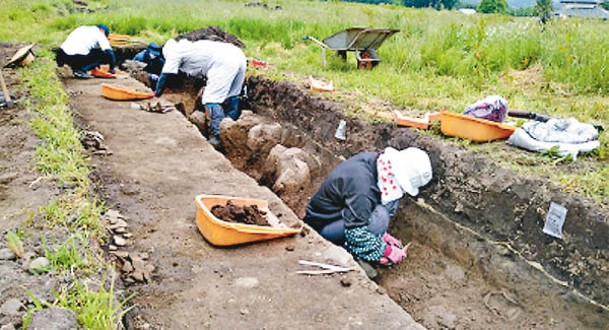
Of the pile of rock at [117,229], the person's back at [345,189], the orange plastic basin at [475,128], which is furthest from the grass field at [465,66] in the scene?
the pile of rock at [117,229]

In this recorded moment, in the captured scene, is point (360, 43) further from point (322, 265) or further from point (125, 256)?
point (125, 256)

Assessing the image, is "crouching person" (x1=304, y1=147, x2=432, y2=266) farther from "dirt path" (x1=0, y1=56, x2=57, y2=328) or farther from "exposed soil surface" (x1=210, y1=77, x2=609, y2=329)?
"dirt path" (x1=0, y1=56, x2=57, y2=328)

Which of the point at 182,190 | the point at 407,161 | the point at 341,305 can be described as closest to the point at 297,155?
the point at 182,190

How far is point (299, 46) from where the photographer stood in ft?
32.0

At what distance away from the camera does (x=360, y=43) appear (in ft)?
24.1

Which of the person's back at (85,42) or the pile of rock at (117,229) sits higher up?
the person's back at (85,42)

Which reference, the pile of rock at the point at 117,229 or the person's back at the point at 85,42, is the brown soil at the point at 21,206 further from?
the person's back at the point at 85,42

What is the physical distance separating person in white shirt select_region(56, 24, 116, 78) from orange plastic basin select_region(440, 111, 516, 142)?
5.82 m

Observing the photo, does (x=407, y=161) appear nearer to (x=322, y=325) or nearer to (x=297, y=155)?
(x=322, y=325)

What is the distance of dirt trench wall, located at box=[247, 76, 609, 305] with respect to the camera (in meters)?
3.01

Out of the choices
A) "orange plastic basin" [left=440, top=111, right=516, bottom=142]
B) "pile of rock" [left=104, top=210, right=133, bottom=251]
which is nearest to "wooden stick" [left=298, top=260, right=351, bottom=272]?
"pile of rock" [left=104, top=210, right=133, bottom=251]

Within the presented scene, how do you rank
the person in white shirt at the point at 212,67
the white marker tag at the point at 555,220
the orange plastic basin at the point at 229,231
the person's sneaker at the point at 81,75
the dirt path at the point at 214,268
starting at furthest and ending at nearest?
1. the person's sneaker at the point at 81,75
2. the person in white shirt at the point at 212,67
3. the white marker tag at the point at 555,220
4. the orange plastic basin at the point at 229,231
5. the dirt path at the point at 214,268

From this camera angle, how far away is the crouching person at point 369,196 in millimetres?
3250

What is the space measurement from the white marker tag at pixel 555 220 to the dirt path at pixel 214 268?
1455mm
